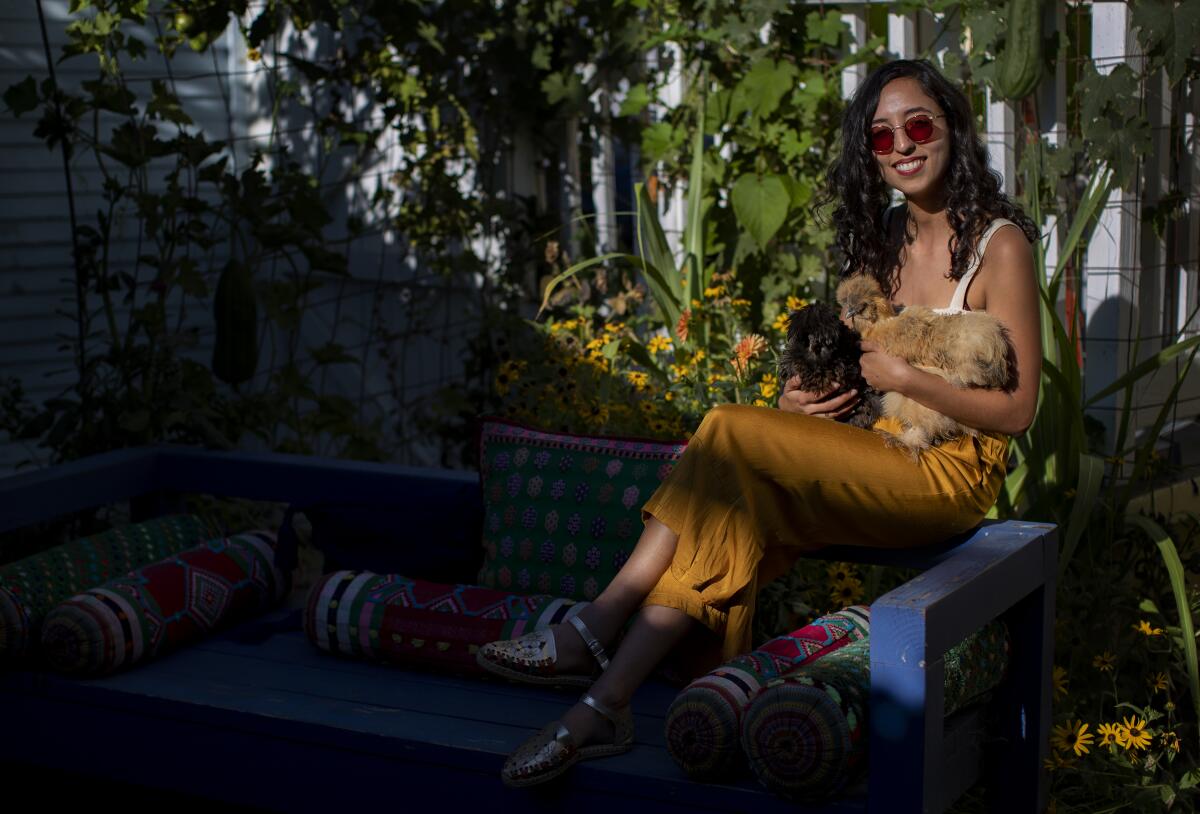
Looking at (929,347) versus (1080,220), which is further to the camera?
(1080,220)

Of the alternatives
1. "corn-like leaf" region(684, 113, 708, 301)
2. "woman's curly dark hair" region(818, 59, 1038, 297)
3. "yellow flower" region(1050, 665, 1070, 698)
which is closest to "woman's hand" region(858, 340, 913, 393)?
"woman's curly dark hair" region(818, 59, 1038, 297)

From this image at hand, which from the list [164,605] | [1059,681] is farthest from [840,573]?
[164,605]

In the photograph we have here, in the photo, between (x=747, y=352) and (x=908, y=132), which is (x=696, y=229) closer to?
(x=747, y=352)

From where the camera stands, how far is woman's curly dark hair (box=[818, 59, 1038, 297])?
2701 millimetres

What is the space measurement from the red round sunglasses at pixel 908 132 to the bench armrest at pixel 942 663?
30.7 inches

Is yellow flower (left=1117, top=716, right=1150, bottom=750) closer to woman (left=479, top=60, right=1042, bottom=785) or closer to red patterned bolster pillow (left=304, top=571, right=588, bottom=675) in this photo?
woman (left=479, top=60, right=1042, bottom=785)

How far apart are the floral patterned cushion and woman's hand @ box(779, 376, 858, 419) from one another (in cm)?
38

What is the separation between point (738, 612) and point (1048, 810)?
28.8 inches

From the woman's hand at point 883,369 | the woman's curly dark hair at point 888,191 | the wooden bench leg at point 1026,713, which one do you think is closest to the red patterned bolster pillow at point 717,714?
the wooden bench leg at point 1026,713

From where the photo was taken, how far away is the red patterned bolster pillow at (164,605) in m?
2.87

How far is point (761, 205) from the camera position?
4148 mm

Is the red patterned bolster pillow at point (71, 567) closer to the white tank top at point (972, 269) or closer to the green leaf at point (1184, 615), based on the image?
the white tank top at point (972, 269)

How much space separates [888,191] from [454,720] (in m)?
1.44

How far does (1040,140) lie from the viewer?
3.52m
